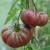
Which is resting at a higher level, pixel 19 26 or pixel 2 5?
pixel 19 26

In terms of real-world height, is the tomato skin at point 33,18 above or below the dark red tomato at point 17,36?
above

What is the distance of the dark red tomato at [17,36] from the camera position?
683 mm

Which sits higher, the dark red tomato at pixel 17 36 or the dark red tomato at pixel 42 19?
the dark red tomato at pixel 42 19

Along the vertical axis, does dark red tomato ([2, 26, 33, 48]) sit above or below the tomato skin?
below

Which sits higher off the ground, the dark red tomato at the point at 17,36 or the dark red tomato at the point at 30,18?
the dark red tomato at the point at 30,18

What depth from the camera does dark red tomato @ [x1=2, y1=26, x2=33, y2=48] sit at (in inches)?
26.9

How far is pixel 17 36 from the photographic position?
0.68 meters

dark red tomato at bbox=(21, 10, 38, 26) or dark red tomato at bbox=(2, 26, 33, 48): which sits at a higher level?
dark red tomato at bbox=(21, 10, 38, 26)

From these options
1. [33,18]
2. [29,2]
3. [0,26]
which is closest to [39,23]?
[33,18]

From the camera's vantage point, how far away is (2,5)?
5.69ft

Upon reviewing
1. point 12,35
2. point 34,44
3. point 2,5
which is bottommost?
point 2,5

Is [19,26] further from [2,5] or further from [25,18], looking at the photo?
[2,5]

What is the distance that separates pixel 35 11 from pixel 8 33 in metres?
0.12

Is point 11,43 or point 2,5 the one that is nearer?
point 11,43
